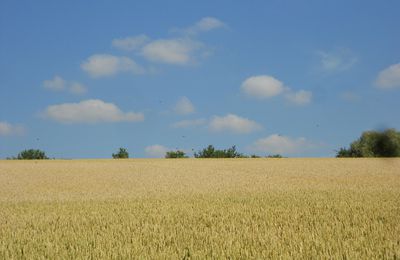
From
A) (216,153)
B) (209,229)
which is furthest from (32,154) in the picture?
(209,229)

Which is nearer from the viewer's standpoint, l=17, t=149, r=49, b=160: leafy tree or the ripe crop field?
the ripe crop field

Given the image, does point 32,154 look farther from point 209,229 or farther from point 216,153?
point 209,229

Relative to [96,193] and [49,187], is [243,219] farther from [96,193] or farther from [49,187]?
[49,187]

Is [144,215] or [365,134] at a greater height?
[365,134]

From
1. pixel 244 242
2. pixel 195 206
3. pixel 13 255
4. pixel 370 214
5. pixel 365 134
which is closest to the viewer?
pixel 13 255

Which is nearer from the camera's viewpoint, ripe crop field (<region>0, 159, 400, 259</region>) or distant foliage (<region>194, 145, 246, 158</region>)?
ripe crop field (<region>0, 159, 400, 259</region>)

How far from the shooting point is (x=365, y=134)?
66.2 meters

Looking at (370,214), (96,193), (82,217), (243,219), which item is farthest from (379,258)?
(96,193)

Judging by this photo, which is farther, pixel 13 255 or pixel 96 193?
pixel 96 193

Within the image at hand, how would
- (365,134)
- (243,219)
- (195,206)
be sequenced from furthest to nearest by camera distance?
(365,134) < (195,206) < (243,219)

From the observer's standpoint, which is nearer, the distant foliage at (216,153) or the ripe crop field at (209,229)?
the ripe crop field at (209,229)

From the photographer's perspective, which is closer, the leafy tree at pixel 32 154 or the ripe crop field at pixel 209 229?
the ripe crop field at pixel 209 229

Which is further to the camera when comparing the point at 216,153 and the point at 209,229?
the point at 216,153

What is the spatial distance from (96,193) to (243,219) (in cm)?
880
